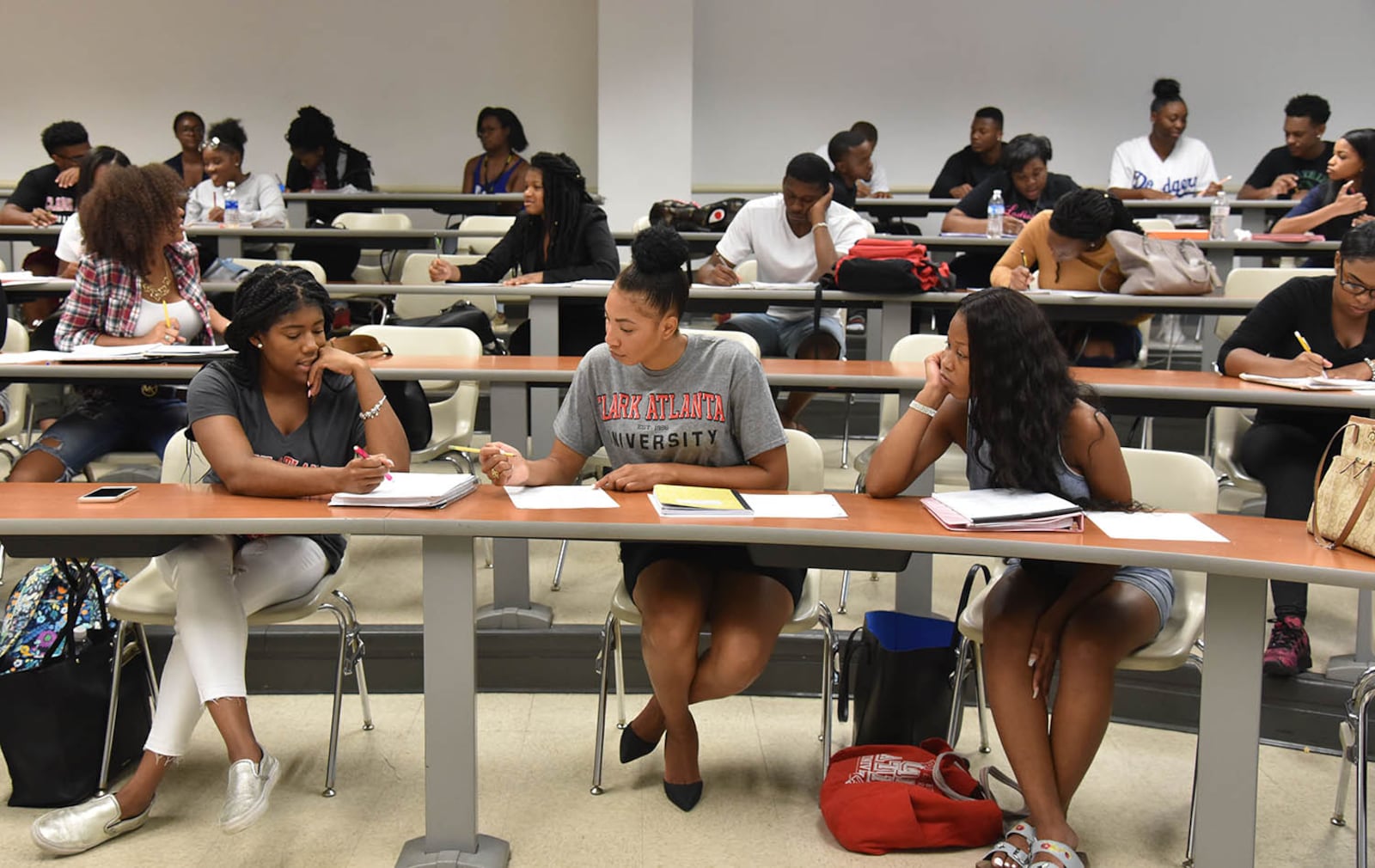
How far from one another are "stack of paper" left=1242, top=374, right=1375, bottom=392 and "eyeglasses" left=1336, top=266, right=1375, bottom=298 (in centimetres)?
22

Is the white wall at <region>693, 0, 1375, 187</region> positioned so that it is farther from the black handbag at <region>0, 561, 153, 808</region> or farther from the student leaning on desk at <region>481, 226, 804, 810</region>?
the black handbag at <region>0, 561, 153, 808</region>

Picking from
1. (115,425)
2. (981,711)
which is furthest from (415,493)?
(115,425)

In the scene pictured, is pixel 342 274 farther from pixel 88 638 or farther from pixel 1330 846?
pixel 1330 846

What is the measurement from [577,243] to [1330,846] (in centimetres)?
315

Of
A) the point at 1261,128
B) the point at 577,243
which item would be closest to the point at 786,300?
the point at 577,243

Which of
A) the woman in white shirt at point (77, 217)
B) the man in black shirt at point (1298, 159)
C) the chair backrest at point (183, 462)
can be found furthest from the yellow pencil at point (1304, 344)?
the woman in white shirt at point (77, 217)

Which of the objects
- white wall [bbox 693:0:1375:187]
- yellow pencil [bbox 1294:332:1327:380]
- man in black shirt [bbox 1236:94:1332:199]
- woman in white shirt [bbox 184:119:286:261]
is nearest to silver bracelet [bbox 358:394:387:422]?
yellow pencil [bbox 1294:332:1327:380]

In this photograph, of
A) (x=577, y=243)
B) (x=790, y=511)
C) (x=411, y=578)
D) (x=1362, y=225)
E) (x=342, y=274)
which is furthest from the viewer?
(x=342, y=274)

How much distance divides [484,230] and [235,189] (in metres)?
1.61

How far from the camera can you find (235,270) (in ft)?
14.9

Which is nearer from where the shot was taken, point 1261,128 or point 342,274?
point 342,274

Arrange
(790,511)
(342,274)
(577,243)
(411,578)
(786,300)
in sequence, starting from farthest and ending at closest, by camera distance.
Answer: (342,274), (577,243), (786,300), (411,578), (790,511)

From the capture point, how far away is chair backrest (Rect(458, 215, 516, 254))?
585 centimetres

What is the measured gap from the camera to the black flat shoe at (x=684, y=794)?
93.1 inches
